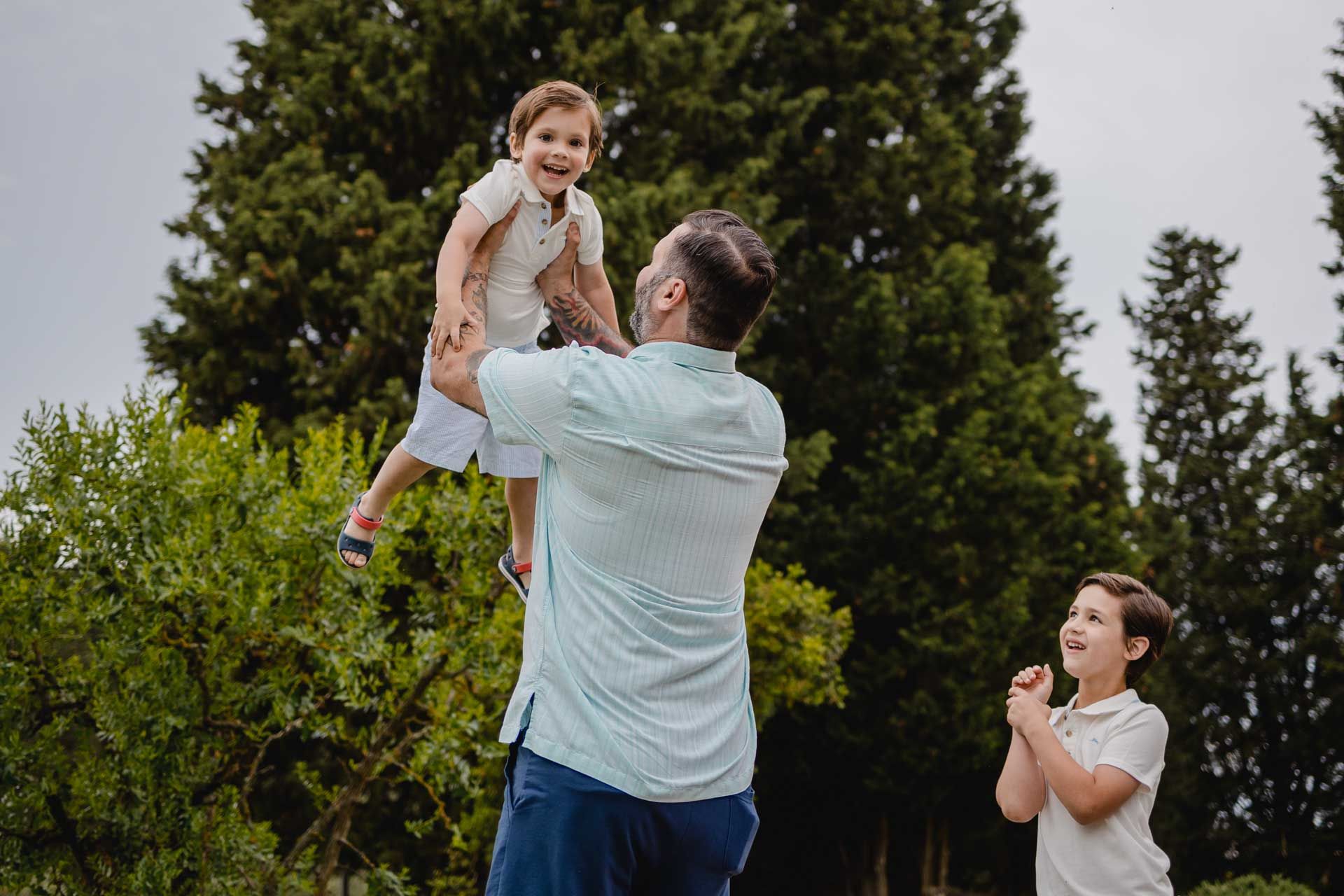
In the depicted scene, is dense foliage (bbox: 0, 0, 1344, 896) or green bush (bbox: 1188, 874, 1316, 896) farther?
dense foliage (bbox: 0, 0, 1344, 896)

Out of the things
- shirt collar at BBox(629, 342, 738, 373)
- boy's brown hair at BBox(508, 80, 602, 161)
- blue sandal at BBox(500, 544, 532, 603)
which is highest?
boy's brown hair at BBox(508, 80, 602, 161)

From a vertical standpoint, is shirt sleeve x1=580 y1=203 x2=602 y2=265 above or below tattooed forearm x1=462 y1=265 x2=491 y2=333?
above

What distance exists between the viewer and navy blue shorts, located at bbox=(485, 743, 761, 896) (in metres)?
1.86

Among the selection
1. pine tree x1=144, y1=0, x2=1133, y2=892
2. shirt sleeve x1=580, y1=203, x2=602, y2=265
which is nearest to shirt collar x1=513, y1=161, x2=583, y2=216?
shirt sleeve x1=580, y1=203, x2=602, y2=265

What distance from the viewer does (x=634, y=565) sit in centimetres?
194

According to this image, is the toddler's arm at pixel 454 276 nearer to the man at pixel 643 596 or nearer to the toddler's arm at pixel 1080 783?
the man at pixel 643 596

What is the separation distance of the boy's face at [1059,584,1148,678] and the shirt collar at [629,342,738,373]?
3.56ft

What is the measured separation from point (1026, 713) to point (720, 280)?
Answer: 1154mm

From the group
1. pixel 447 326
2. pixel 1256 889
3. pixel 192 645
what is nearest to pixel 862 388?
pixel 1256 889

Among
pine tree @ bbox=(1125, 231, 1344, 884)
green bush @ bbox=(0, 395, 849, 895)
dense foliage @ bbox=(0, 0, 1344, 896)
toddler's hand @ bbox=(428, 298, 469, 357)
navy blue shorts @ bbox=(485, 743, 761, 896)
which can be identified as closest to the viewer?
navy blue shorts @ bbox=(485, 743, 761, 896)

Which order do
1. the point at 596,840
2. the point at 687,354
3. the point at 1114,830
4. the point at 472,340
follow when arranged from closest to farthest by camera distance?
1. the point at 596,840
2. the point at 687,354
3. the point at 472,340
4. the point at 1114,830

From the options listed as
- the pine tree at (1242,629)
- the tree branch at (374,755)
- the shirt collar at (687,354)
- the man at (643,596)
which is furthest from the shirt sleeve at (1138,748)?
the pine tree at (1242,629)

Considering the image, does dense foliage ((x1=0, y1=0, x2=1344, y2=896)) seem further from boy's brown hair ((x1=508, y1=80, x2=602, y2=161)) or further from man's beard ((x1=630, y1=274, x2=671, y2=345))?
man's beard ((x1=630, y1=274, x2=671, y2=345))

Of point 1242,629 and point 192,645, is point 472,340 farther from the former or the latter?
point 1242,629
